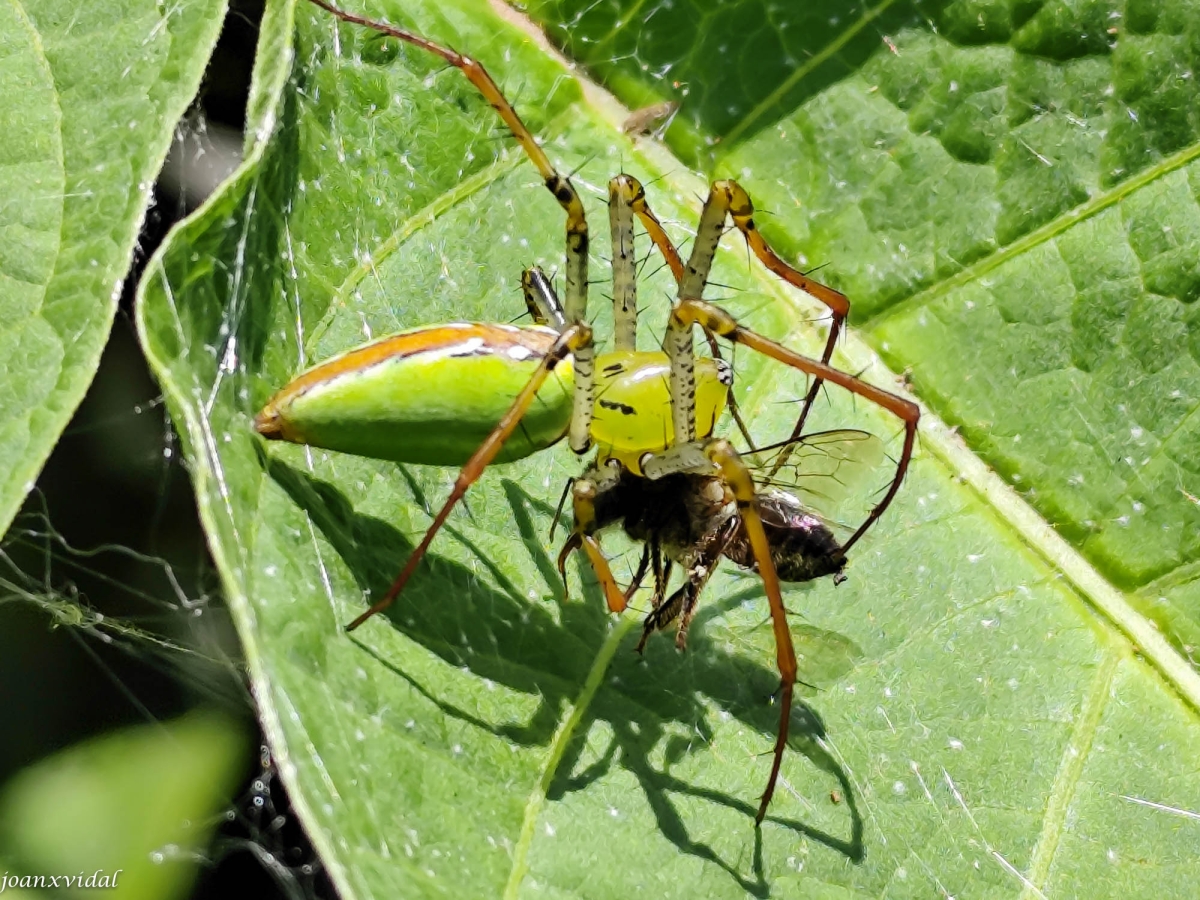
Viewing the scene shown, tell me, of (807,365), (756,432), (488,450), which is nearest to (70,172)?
(488,450)

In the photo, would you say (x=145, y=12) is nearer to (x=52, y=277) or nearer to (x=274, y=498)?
(x=52, y=277)

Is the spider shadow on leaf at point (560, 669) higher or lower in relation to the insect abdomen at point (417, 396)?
lower

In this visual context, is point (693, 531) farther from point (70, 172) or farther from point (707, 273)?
point (70, 172)

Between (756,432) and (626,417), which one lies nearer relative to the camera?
(626,417)

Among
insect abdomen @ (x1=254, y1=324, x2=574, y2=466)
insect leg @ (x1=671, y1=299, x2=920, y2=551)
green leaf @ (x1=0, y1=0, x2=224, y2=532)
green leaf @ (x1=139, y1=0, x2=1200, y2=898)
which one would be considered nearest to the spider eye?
insect leg @ (x1=671, y1=299, x2=920, y2=551)

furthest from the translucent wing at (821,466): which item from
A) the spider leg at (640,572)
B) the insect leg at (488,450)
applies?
the insect leg at (488,450)

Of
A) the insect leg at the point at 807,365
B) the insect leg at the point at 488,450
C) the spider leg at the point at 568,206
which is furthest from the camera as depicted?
the spider leg at the point at 568,206

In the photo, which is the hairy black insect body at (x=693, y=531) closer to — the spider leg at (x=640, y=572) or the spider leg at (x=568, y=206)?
the spider leg at (x=640, y=572)
